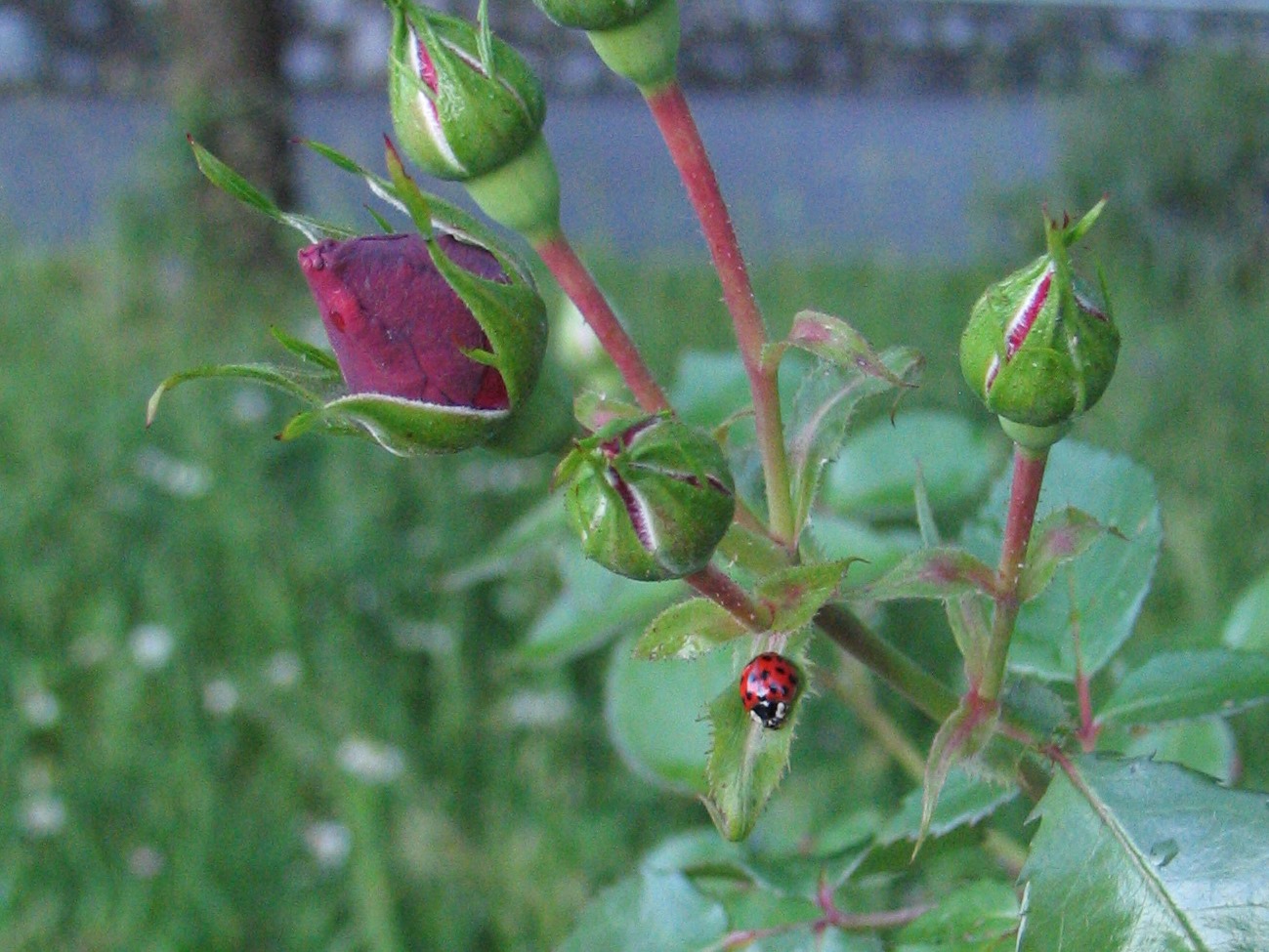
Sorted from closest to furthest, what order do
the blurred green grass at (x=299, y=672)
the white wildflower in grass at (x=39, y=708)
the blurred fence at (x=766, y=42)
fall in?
the blurred green grass at (x=299, y=672)
the white wildflower in grass at (x=39, y=708)
the blurred fence at (x=766, y=42)

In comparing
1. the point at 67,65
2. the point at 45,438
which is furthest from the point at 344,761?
the point at 67,65

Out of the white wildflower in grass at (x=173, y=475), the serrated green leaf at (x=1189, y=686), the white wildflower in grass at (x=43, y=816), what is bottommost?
the white wildflower in grass at (x=43, y=816)

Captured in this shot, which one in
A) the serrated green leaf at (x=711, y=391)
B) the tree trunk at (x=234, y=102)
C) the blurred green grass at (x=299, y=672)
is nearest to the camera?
the serrated green leaf at (x=711, y=391)

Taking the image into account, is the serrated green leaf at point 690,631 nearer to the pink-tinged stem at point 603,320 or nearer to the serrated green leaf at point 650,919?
the pink-tinged stem at point 603,320

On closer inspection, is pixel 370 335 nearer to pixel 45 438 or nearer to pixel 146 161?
pixel 45 438

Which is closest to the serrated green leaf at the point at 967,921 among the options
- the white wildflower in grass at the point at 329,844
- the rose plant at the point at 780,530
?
the rose plant at the point at 780,530

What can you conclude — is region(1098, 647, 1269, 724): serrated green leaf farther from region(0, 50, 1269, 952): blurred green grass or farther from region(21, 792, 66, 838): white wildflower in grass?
region(21, 792, 66, 838): white wildflower in grass

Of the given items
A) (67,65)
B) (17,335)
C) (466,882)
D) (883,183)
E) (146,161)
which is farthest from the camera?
(67,65)

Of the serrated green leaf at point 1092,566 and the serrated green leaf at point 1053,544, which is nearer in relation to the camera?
the serrated green leaf at point 1053,544
